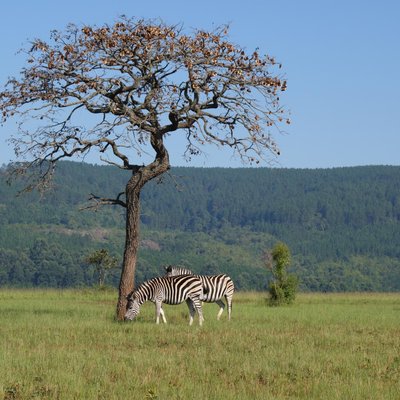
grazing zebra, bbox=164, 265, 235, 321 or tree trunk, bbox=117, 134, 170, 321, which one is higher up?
tree trunk, bbox=117, 134, 170, 321

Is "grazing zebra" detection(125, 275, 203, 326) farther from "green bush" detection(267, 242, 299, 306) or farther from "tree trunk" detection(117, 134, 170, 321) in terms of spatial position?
"green bush" detection(267, 242, 299, 306)

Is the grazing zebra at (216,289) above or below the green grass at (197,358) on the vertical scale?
above

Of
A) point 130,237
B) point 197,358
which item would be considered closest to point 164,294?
point 130,237

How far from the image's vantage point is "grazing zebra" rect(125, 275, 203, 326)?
27.8 m

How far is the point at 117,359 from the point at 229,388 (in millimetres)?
3661

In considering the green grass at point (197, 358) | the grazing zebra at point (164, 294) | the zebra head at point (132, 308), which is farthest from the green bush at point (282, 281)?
the zebra head at point (132, 308)

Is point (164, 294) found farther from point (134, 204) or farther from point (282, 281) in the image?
point (282, 281)

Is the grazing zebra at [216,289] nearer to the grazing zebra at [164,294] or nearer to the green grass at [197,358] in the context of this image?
the green grass at [197,358]

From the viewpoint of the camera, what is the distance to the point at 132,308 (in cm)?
2780

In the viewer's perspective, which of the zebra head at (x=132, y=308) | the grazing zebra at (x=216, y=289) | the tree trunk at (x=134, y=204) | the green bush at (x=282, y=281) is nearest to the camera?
the zebra head at (x=132, y=308)

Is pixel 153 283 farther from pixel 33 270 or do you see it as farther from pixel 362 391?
pixel 33 270

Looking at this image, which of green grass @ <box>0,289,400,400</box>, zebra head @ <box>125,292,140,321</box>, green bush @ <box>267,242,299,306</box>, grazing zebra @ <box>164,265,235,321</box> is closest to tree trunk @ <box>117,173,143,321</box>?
green grass @ <box>0,289,400,400</box>

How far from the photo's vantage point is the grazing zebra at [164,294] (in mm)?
27781

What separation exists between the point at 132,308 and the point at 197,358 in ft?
31.6
